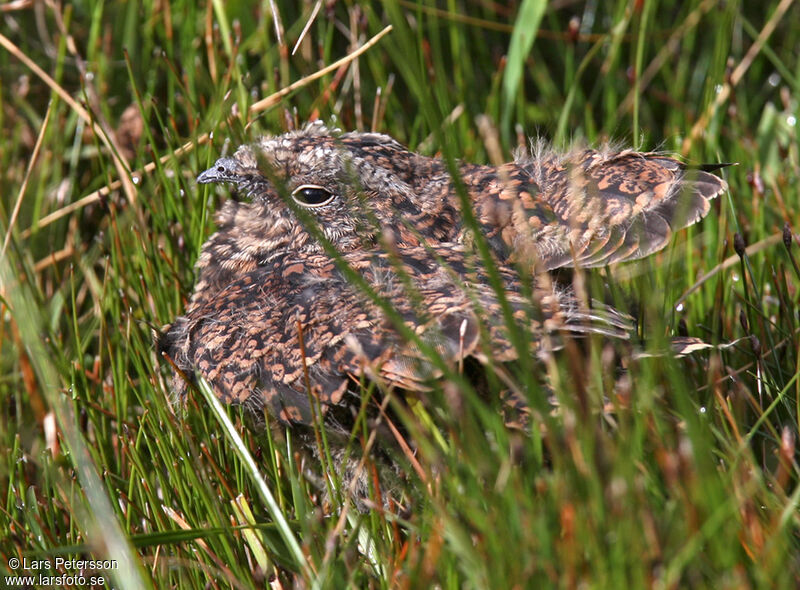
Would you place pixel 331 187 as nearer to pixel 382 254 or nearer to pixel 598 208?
pixel 382 254

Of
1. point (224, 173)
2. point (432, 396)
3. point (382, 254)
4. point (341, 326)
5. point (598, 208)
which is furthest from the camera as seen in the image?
point (224, 173)

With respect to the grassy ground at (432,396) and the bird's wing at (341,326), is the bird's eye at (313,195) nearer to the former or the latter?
the bird's wing at (341,326)

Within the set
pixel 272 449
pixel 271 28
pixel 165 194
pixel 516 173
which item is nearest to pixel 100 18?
pixel 271 28

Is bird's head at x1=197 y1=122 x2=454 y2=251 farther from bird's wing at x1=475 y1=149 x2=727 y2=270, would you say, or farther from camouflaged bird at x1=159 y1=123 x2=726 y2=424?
bird's wing at x1=475 y1=149 x2=727 y2=270
